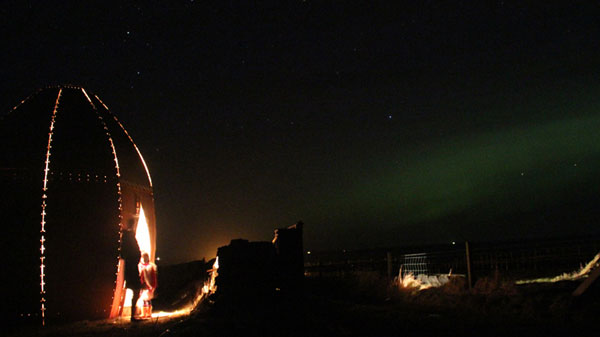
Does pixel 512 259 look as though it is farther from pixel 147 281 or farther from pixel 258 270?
pixel 147 281

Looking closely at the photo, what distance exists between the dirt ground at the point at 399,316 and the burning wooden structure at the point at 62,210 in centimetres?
104

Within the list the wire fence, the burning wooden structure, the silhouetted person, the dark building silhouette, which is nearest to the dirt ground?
the dark building silhouette

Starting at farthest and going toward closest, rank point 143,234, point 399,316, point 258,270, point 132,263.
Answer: point 143,234, point 132,263, point 258,270, point 399,316

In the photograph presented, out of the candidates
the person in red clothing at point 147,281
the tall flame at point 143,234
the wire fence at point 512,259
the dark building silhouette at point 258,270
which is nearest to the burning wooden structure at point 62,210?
the tall flame at point 143,234

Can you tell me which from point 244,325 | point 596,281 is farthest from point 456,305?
point 244,325

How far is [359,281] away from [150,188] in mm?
7057

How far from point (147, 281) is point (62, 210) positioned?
9.20 feet

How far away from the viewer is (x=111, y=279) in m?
14.9

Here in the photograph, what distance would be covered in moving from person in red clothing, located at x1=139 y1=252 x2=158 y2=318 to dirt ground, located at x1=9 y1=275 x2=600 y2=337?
43.2 inches

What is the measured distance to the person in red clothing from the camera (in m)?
14.4

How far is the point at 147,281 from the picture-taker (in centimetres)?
1470

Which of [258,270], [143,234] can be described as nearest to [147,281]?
[143,234]

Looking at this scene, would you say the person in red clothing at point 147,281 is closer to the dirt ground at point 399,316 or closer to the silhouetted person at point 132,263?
the silhouetted person at point 132,263

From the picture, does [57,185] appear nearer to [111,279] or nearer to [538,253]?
[111,279]
